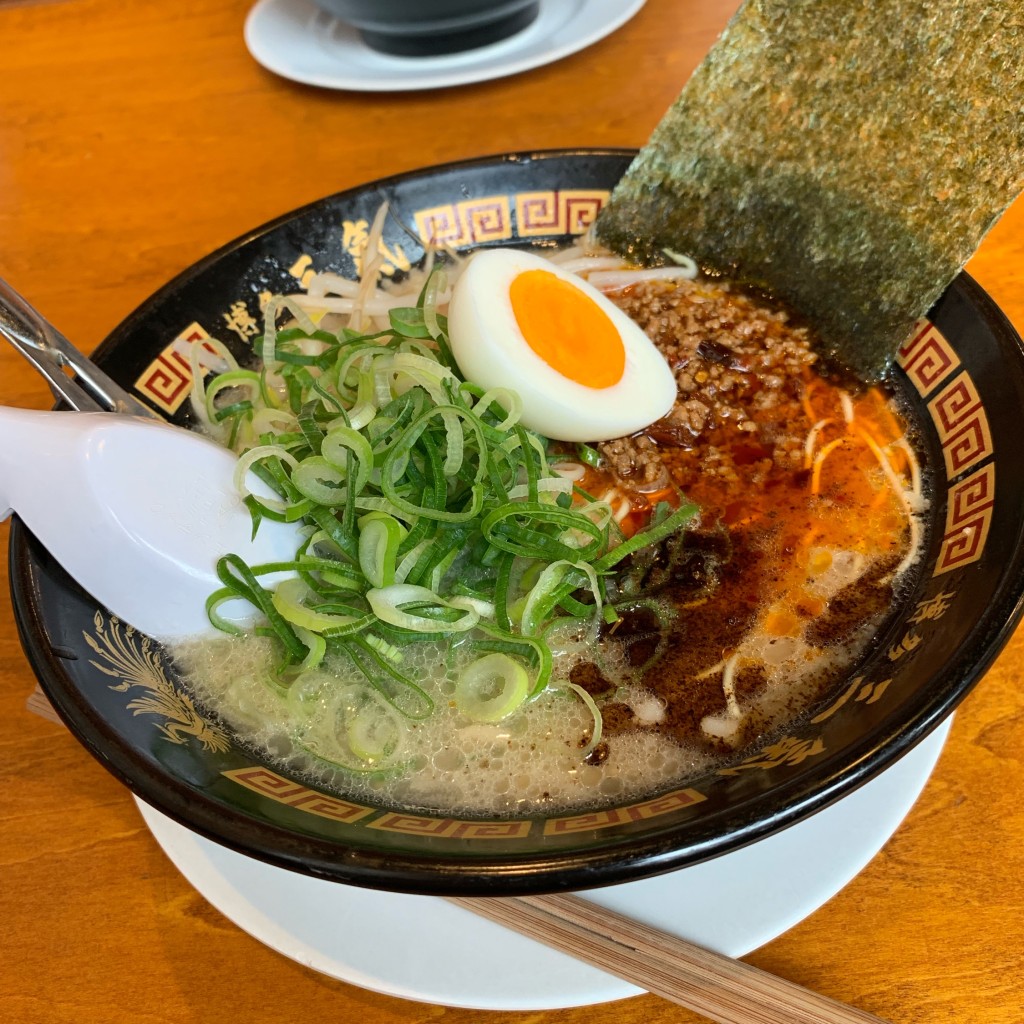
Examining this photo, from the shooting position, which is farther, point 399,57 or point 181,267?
point 399,57

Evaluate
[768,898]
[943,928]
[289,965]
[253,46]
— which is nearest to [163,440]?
[289,965]

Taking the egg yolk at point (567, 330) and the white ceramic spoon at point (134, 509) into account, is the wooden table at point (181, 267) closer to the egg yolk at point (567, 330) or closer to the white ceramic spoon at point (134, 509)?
the white ceramic spoon at point (134, 509)

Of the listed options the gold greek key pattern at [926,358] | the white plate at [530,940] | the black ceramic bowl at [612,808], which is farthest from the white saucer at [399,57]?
the white plate at [530,940]

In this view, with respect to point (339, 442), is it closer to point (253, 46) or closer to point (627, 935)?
point (627, 935)

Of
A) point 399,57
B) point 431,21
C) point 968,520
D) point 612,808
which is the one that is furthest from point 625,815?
point 399,57

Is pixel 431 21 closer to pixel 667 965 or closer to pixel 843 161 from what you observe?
pixel 843 161

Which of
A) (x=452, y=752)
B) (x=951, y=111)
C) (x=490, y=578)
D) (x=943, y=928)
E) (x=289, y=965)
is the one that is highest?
(x=951, y=111)
